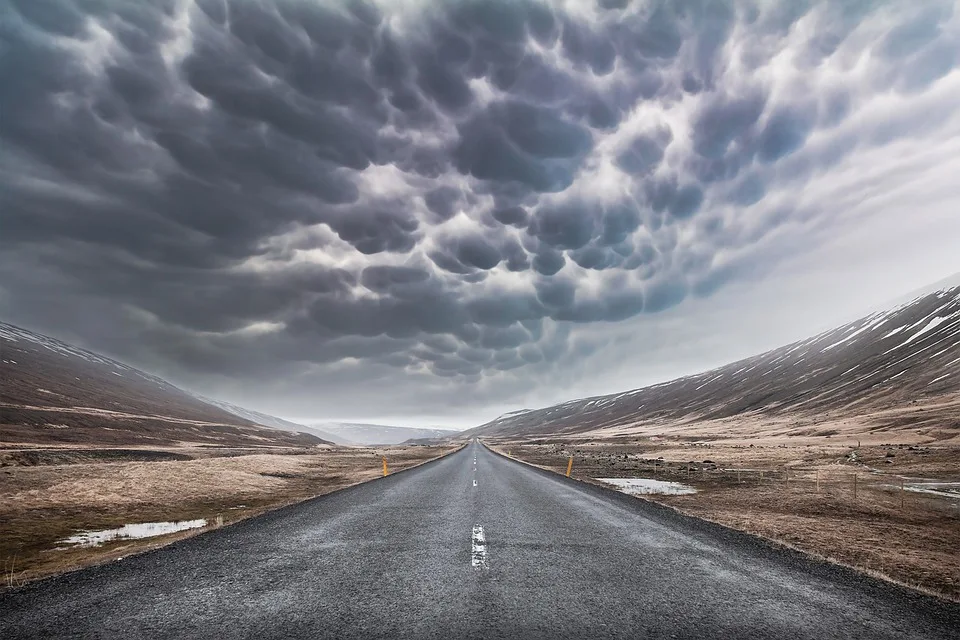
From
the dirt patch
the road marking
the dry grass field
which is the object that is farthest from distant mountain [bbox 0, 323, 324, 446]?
the dirt patch

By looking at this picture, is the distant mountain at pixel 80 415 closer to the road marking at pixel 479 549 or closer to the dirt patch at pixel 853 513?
the road marking at pixel 479 549

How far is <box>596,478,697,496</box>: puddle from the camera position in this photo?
22.2m

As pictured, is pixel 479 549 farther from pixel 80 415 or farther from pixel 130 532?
pixel 80 415

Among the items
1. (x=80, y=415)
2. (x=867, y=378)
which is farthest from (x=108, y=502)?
(x=867, y=378)

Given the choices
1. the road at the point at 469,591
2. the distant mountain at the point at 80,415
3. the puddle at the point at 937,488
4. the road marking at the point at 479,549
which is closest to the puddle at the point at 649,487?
the puddle at the point at 937,488

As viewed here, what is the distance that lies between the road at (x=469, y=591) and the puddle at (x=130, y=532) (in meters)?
3.62

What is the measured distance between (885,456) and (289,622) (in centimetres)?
5458

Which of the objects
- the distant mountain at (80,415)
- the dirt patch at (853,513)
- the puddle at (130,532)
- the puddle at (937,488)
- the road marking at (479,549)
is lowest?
the puddle at (937,488)

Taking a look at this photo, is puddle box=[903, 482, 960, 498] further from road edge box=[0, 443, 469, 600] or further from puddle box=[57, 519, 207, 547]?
puddle box=[57, 519, 207, 547]

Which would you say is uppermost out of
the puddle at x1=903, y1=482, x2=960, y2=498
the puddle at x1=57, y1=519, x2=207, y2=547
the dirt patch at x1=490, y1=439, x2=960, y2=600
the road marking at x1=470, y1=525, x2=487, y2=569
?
the puddle at x1=57, y1=519, x2=207, y2=547

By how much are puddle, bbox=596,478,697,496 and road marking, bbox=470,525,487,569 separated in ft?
42.3

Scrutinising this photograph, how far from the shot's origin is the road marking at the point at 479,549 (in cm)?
811

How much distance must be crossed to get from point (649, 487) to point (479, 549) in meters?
18.5

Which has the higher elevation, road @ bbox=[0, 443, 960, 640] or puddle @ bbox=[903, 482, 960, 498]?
road @ bbox=[0, 443, 960, 640]
